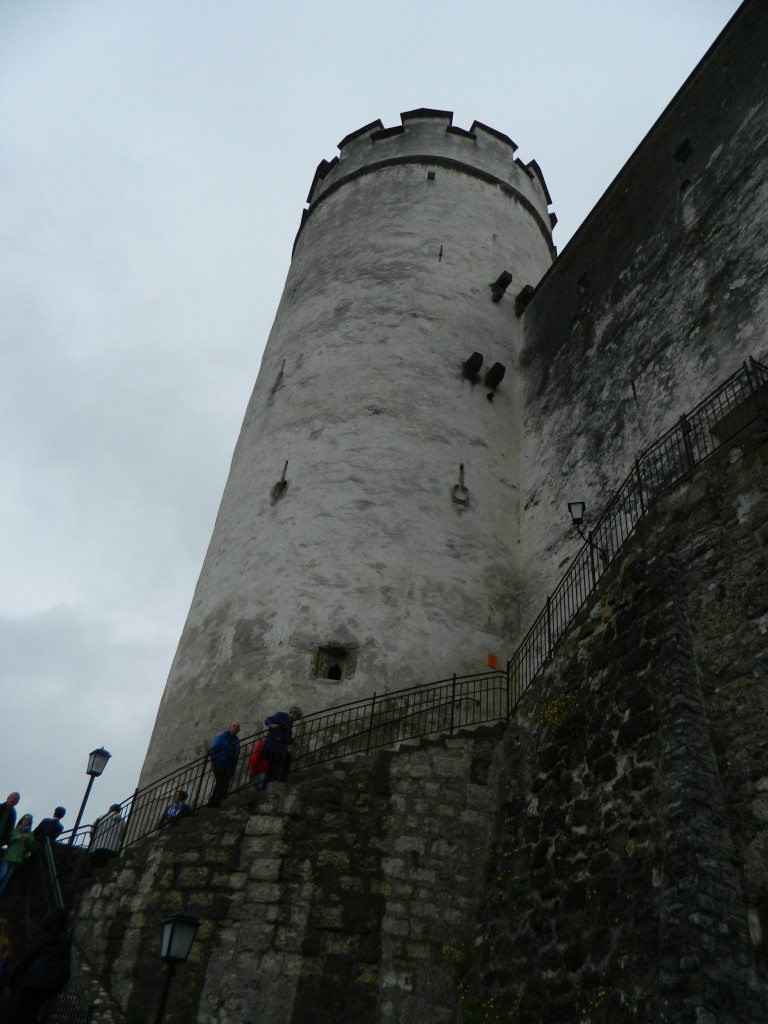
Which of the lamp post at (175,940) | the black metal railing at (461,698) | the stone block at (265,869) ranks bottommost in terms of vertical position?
the lamp post at (175,940)

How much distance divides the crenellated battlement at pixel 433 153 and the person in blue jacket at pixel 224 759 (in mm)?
15570

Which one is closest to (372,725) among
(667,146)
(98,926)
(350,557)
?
(350,557)

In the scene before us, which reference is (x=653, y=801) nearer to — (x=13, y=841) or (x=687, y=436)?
(x=687, y=436)

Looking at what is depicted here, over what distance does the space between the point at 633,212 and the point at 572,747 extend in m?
10.8

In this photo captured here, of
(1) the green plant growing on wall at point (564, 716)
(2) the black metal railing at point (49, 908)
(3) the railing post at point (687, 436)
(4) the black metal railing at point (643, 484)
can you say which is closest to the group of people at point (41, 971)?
(2) the black metal railing at point (49, 908)

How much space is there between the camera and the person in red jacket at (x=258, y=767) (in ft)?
29.3

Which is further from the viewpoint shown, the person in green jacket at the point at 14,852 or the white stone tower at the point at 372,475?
the white stone tower at the point at 372,475

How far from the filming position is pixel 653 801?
6227 mm

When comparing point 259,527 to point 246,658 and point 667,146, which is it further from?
point 667,146

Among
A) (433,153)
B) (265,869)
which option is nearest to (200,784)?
(265,869)

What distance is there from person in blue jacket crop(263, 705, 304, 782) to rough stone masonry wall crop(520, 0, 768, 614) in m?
4.55

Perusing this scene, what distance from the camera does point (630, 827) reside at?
634 centimetres

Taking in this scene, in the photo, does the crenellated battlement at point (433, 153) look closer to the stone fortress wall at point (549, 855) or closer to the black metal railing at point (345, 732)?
the black metal railing at point (345, 732)

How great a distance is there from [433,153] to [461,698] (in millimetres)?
15226
